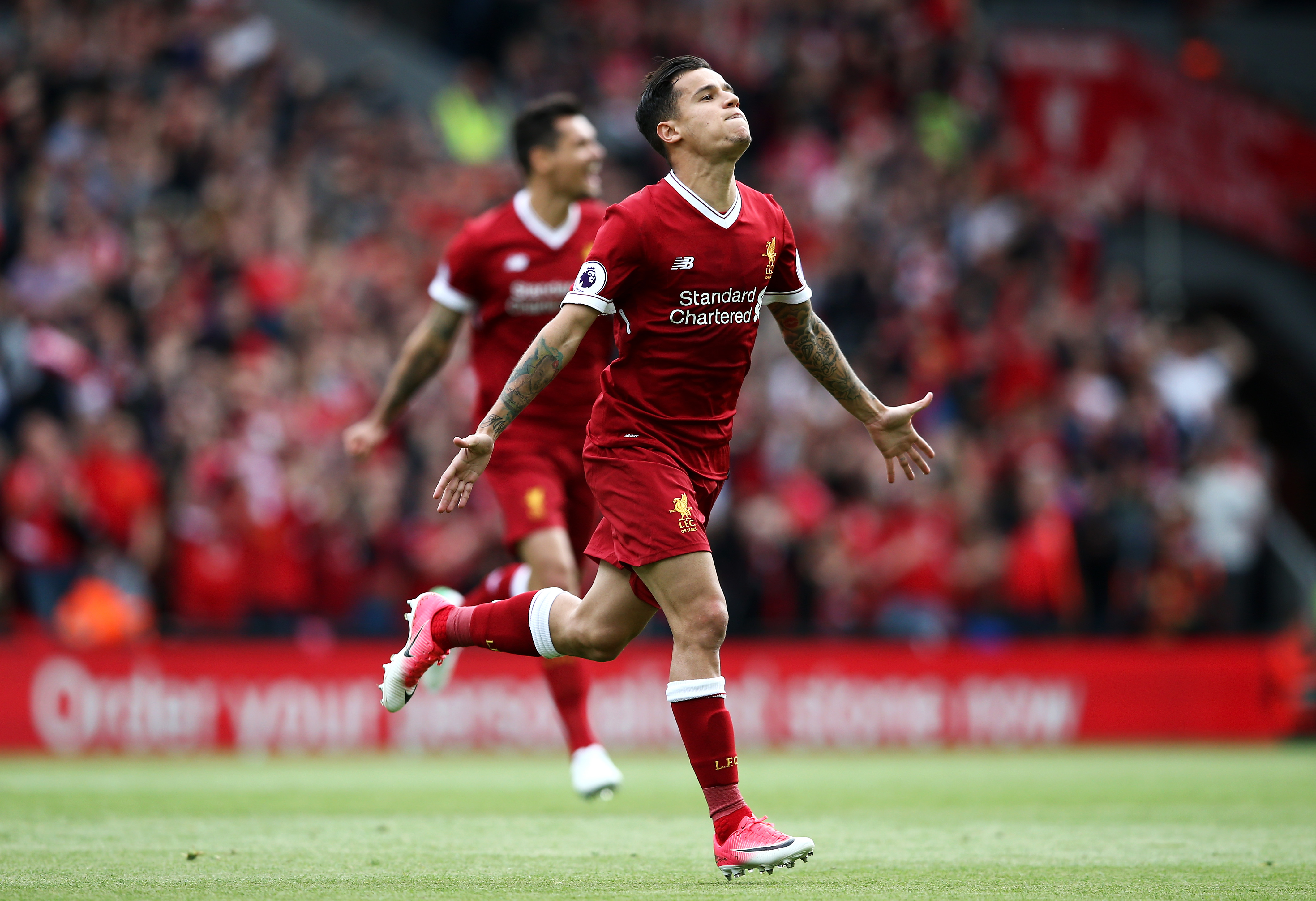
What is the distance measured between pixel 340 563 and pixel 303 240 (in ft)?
12.7

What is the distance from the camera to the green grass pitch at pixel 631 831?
5.35m

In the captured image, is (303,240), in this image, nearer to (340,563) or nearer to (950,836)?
(340,563)

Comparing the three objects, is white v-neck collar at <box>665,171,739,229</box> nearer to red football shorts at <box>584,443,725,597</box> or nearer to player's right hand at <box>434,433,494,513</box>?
red football shorts at <box>584,443,725,597</box>

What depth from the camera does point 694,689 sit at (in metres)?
5.72

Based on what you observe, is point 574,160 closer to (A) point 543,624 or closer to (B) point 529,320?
(B) point 529,320

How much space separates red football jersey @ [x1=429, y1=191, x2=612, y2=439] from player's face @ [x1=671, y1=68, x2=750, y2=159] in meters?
2.33

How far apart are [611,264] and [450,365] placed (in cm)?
1017

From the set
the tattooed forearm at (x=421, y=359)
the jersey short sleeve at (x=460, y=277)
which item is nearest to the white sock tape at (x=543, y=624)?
the tattooed forearm at (x=421, y=359)

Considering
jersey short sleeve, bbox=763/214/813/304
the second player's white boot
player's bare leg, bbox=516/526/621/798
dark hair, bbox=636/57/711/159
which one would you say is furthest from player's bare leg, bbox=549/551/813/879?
player's bare leg, bbox=516/526/621/798

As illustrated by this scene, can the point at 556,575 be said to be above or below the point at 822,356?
below

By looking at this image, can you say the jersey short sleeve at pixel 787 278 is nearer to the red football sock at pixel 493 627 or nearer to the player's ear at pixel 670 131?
the player's ear at pixel 670 131

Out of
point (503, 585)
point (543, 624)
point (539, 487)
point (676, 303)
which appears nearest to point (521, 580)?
point (503, 585)

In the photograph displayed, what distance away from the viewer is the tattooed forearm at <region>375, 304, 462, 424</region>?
8.23 m

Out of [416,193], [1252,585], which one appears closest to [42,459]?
[416,193]
